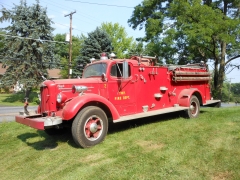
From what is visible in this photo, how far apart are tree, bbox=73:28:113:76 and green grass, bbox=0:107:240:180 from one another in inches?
637

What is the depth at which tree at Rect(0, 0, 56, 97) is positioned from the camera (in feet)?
72.6

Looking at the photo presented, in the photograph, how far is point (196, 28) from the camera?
13438mm

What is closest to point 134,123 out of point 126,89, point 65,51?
point 126,89

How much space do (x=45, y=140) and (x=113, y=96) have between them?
211 cm

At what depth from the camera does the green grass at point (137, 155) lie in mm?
3650

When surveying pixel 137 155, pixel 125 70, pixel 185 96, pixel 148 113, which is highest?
pixel 125 70

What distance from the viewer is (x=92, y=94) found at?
5.35 metres

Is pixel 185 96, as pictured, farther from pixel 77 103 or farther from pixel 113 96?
pixel 77 103

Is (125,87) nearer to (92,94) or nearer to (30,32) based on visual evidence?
(92,94)

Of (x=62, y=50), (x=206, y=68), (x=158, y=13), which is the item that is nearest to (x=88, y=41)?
(x=158, y=13)

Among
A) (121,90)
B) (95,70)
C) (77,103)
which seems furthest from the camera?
(95,70)

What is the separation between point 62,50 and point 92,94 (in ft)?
148

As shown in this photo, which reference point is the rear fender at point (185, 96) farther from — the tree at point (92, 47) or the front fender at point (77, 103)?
the tree at point (92, 47)

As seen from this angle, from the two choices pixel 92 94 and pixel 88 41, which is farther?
pixel 88 41
